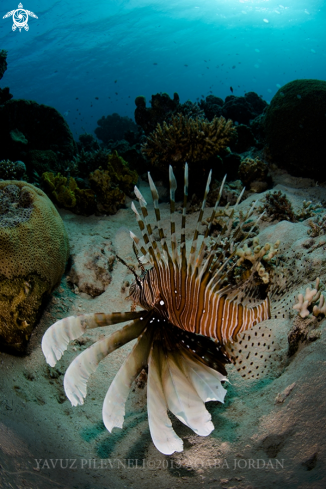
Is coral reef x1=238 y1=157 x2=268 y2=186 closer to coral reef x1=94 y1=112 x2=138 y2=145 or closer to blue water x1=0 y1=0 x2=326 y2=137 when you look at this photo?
coral reef x1=94 y1=112 x2=138 y2=145

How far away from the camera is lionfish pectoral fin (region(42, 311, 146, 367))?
1569 millimetres

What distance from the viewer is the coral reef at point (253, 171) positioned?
6852 mm

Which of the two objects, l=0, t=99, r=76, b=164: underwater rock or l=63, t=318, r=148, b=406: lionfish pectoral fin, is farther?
l=0, t=99, r=76, b=164: underwater rock

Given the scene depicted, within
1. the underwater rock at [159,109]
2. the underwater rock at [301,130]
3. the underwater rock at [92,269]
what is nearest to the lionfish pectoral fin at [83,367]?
the underwater rock at [92,269]

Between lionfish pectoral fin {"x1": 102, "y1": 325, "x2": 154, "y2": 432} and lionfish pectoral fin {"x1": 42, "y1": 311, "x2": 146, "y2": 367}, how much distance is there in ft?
1.00

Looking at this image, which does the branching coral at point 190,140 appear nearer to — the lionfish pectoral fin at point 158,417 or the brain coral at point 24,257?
the brain coral at point 24,257

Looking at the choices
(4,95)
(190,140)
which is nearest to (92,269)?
(190,140)

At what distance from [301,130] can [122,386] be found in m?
7.96

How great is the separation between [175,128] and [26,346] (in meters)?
5.54

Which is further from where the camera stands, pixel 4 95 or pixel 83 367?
pixel 4 95

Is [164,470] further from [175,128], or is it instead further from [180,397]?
[175,128]

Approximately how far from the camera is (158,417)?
4.81 ft

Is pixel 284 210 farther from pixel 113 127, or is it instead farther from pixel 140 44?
pixel 140 44

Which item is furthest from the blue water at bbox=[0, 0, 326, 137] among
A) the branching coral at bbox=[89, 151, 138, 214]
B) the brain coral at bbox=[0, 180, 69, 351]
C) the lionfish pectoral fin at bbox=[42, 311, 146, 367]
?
the lionfish pectoral fin at bbox=[42, 311, 146, 367]
